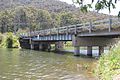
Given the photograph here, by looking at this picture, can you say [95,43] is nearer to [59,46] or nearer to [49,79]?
[49,79]

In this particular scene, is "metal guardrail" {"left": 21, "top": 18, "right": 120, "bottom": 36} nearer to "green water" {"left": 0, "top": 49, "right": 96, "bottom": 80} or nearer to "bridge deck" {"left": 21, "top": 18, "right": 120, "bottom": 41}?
"bridge deck" {"left": 21, "top": 18, "right": 120, "bottom": 41}

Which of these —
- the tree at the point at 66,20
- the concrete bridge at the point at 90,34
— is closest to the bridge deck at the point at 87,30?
the concrete bridge at the point at 90,34

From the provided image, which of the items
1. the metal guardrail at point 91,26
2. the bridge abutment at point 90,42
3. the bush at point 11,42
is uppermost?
the metal guardrail at point 91,26

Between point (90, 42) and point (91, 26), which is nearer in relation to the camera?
point (91, 26)

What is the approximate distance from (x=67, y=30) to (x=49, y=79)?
30448mm

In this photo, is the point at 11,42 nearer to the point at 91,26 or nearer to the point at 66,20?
the point at 91,26

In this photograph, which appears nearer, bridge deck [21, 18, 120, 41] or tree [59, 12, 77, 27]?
bridge deck [21, 18, 120, 41]

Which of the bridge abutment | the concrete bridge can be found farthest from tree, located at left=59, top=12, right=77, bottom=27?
the bridge abutment

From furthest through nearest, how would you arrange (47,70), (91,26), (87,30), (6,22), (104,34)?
(6,22) → (87,30) → (91,26) → (104,34) → (47,70)

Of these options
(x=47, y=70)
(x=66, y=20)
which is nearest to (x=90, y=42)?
(x=47, y=70)

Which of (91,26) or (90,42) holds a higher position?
(91,26)

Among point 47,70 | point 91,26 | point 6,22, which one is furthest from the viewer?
point 6,22

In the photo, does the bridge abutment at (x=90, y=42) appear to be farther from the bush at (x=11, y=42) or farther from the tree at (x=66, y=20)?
the tree at (x=66, y=20)

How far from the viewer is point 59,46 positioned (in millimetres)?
84625
